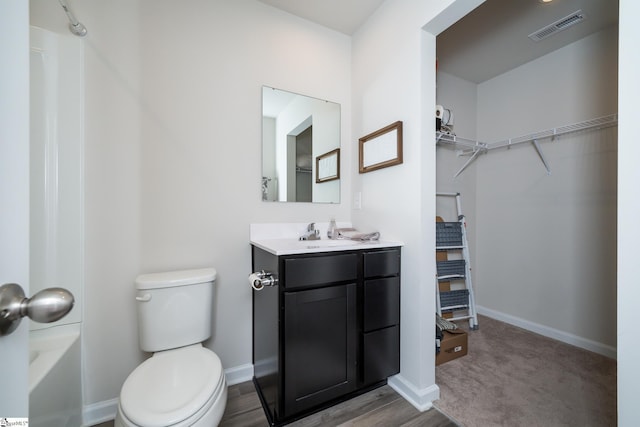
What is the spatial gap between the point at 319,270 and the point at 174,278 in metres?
0.79

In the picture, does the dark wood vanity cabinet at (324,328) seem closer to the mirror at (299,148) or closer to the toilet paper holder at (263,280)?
the toilet paper holder at (263,280)

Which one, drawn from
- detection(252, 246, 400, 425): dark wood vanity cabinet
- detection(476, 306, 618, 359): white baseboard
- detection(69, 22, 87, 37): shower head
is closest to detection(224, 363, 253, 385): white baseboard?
detection(252, 246, 400, 425): dark wood vanity cabinet

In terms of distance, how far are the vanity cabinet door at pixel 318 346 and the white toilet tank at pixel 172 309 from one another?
20.3 inches

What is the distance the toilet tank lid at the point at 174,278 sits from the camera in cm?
132

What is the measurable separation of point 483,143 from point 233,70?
2522 mm

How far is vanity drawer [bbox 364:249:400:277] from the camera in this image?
4.91 ft

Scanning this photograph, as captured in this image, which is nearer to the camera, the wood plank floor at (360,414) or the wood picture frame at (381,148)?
the wood plank floor at (360,414)

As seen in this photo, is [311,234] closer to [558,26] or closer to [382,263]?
[382,263]

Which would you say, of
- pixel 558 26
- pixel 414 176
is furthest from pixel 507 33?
pixel 414 176

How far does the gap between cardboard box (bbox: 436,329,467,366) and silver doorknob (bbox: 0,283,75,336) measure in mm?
2120

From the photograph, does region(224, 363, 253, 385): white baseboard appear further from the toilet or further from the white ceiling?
the white ceiling

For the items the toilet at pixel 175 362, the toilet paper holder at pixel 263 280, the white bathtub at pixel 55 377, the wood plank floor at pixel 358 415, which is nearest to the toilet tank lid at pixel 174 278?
the toilet at pixel 175 362

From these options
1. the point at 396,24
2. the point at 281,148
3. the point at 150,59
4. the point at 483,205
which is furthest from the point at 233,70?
the point at 483,205

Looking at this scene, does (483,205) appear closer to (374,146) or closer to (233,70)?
(374,146)
